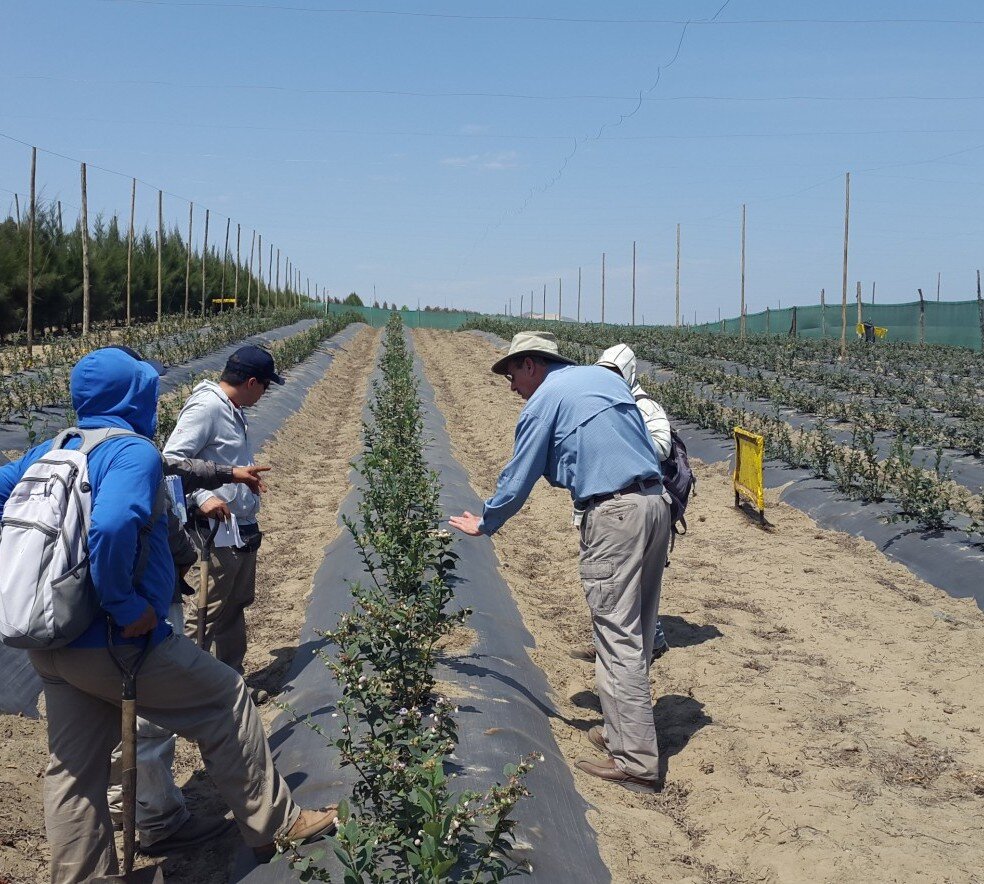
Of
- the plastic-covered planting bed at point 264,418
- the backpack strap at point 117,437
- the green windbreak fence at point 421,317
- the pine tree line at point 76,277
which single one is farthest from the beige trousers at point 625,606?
the green windbreak fence at point 421,317

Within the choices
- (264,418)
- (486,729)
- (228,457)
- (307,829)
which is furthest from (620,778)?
(264,418)

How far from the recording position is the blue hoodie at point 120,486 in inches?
101

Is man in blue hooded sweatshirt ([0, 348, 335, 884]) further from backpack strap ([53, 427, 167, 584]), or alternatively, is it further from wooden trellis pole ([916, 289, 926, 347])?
wooden trellis pole ([916, 289, 926, 347])

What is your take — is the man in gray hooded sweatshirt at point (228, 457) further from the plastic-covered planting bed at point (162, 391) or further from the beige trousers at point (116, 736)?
the plastic-covered planting bed at point (162, 391)

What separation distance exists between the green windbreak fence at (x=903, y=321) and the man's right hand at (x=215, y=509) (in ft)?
85.0

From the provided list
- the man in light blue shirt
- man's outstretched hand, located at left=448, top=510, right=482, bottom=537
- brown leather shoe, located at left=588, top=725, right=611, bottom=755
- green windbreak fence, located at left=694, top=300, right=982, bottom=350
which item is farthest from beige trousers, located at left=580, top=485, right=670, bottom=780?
green windbreak fence, located at left=694, top=300, right=982, bottom=350

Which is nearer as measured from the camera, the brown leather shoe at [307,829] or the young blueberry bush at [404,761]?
the young blueberry bush at [404,761]

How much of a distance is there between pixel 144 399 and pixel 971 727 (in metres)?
3.69

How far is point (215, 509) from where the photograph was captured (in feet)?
13.1

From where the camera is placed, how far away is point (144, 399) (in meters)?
2.90

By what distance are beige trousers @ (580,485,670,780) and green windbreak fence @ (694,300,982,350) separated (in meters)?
25.2

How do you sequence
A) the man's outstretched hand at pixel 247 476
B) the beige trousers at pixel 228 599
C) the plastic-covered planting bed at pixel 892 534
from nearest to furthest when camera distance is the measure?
1. the man's outstretched hand at pixel 247 476
2. the beige trousers at pixel 228 599
3. the plastic-covered planting bed at pixel 892 534

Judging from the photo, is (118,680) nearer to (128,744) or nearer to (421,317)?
(128,744)

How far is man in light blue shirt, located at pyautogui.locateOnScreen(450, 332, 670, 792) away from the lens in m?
3.82
